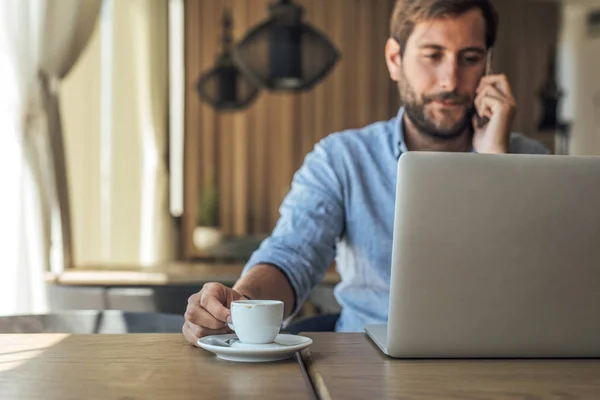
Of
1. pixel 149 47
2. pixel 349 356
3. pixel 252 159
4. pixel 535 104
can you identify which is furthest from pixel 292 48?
pixel 535 104

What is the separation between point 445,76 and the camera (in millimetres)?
2027

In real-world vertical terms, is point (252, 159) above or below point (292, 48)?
below

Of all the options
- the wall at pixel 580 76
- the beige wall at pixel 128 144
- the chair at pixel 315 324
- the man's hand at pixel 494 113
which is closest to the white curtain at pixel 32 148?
the chair at pixel 315 324

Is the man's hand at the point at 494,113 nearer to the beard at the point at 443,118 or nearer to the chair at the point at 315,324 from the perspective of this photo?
the beard at the point at 443,118

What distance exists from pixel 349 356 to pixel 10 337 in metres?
0.60

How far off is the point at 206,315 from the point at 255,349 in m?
0.19

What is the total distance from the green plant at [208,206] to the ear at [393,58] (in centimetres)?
505

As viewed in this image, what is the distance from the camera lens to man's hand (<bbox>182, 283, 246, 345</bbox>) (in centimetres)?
129

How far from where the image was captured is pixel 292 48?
368cm

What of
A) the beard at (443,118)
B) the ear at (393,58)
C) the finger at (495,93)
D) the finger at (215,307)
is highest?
the ear at (393,58)

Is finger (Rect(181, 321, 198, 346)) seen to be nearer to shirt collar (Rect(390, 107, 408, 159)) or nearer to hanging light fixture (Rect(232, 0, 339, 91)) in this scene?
shirt collar (Rect(390, 107, 408, 159))

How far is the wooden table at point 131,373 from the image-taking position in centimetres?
98

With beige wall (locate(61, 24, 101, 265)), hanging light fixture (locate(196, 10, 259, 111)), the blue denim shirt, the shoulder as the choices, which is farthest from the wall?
the blue denim shirt

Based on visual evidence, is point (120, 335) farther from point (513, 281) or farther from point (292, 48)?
point (292, 48)
